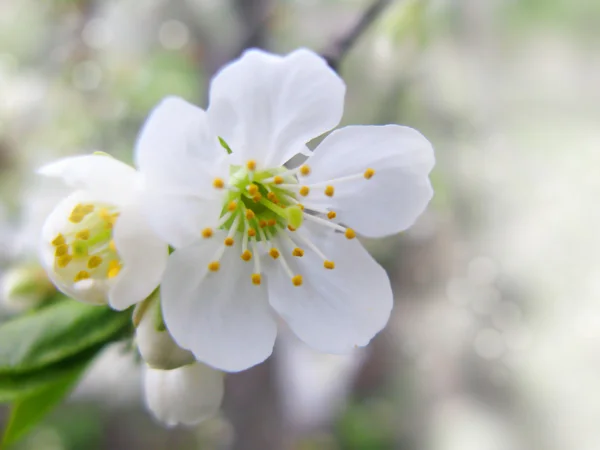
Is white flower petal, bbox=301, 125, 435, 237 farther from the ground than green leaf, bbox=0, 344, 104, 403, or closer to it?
farther from the ground

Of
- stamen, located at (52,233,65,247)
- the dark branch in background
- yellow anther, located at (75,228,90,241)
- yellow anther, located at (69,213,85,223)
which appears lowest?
yellow anther, located at (75,228,90,241)

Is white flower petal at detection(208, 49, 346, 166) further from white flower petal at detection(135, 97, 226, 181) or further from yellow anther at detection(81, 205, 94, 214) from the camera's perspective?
yellow anther at detection(81, 205, 94, 214)

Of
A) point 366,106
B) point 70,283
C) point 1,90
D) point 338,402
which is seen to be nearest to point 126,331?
point 70,283

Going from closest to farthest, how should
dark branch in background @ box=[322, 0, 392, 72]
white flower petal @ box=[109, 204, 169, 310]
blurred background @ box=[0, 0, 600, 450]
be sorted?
white flower petal @ box=[109, 204, 169, 310]
dark branch in background @ box=[322, 0, 392, 72]
blurred background @ box=[0, 0, 600, 450]

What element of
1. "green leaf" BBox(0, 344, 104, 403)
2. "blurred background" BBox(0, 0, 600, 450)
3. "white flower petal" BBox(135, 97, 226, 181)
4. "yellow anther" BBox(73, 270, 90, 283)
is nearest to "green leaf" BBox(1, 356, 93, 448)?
"green leaf" BBox(0, 344, 104, 403)

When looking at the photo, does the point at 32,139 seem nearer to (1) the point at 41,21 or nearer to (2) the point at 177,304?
(1) the point at 41,21

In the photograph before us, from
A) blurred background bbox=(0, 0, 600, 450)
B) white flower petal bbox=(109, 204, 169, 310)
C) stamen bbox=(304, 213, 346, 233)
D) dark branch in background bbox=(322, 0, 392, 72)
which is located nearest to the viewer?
white flower petal bbox=(109, 204, 169, 310)

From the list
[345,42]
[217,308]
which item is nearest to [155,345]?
[217,308]
